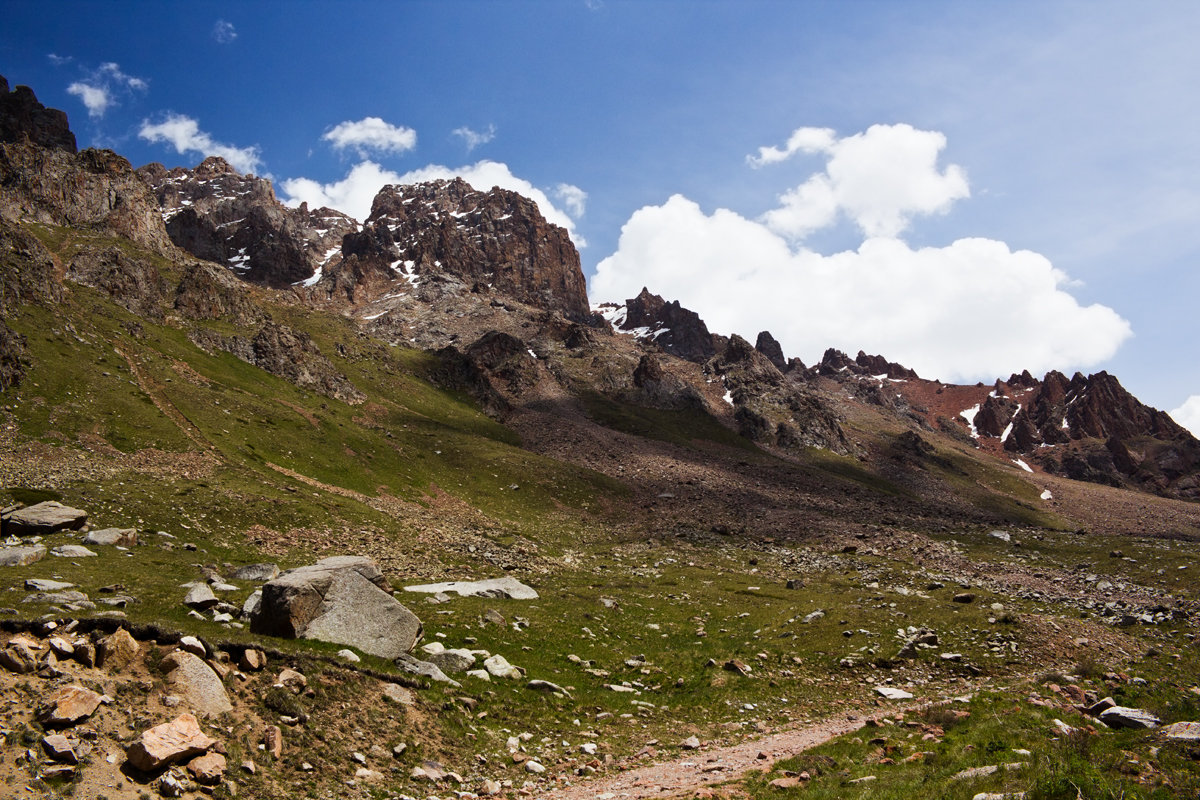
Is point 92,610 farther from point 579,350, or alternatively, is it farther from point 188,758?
point 579,350

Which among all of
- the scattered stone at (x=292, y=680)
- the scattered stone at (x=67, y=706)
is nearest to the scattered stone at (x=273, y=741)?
the scattered stone at (x=292, y=680)

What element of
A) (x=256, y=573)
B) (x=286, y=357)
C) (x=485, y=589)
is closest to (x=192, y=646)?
(x=256, y=573)

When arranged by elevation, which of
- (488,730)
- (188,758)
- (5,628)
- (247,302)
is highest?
(247,302)

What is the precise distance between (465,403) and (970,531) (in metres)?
94.2

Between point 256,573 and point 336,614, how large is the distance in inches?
458

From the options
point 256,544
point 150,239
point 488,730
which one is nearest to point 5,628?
point 488,730

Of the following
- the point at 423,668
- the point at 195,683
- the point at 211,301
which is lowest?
the point at 423,668

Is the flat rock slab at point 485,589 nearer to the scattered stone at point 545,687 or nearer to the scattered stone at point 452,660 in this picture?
the scattered stone at point 452,660

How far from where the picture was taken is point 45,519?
27.7 m

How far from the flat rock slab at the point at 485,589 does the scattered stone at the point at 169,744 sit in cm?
1843

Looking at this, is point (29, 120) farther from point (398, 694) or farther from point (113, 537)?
point (398, 694)

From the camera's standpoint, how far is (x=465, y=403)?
122m

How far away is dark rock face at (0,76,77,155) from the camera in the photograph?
5315 inches

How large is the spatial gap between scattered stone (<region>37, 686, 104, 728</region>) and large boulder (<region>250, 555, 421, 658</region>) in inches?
291
